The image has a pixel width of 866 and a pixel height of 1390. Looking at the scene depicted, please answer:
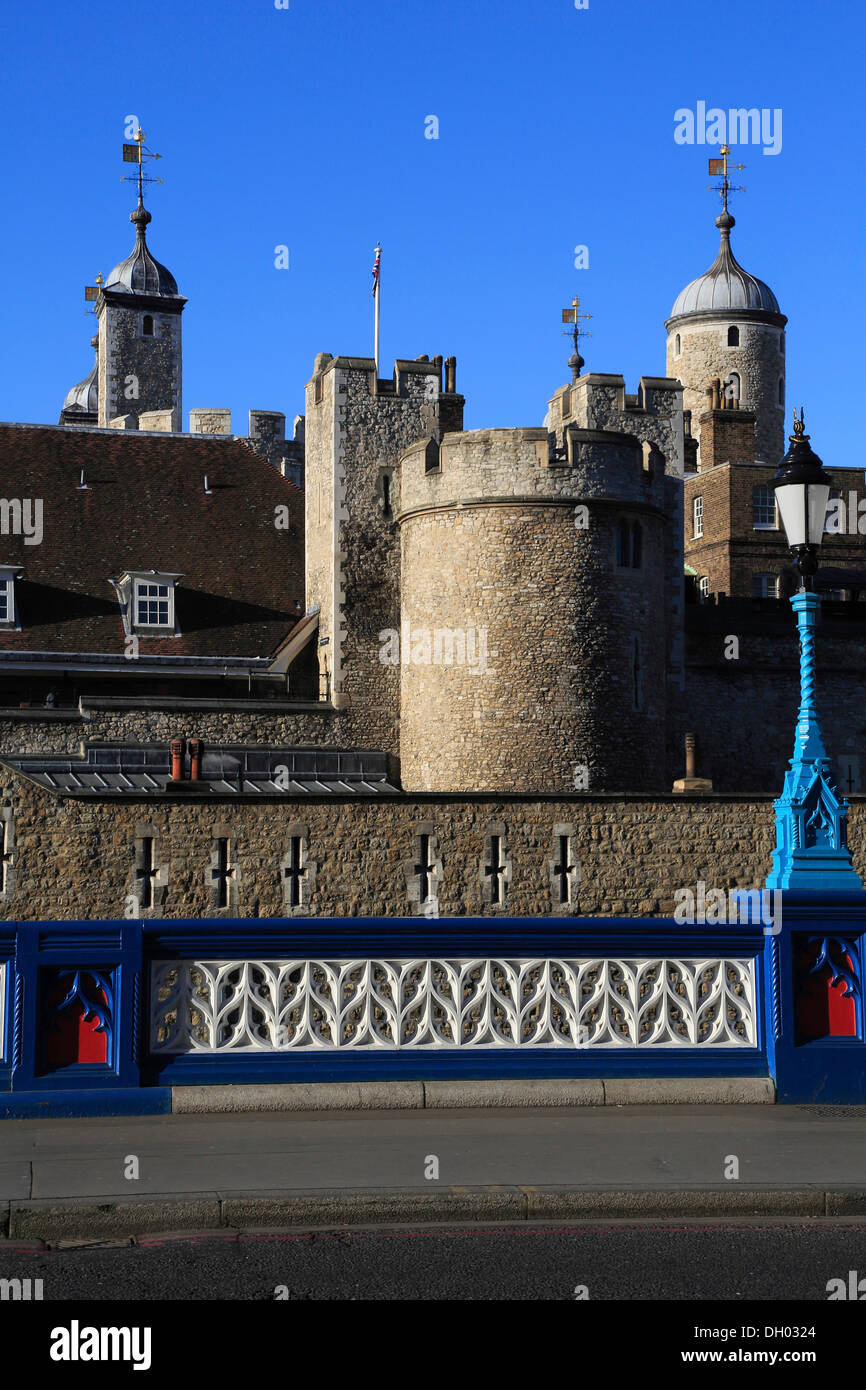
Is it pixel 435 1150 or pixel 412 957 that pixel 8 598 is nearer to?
pixel 412 957

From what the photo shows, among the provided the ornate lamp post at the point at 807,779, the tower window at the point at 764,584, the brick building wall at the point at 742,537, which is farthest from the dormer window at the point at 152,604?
the ornate lamp post at the point at 807,779

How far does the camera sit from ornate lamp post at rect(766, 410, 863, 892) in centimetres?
1242

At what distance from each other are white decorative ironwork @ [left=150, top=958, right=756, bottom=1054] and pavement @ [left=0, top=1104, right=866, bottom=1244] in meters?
0.51

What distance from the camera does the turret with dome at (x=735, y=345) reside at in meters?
66.6

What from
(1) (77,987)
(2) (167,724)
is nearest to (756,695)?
(2) (167,724)

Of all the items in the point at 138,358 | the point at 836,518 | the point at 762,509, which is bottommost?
the point at 836,518

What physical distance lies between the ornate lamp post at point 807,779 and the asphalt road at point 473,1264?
359 cm

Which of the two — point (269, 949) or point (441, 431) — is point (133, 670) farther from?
point (269, 949)

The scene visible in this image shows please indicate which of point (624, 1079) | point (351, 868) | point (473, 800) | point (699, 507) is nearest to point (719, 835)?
point (473, 800)

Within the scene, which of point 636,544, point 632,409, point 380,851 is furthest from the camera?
point 632,409

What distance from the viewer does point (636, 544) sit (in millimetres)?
35125

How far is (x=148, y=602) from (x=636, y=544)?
34.6 ft

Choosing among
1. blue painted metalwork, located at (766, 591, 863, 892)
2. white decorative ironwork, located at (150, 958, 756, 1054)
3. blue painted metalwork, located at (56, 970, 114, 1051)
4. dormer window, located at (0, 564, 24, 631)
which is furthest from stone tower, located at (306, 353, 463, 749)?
blue painted metalwork, located at (56, 970, 114, 1051)

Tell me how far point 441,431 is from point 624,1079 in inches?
1103
